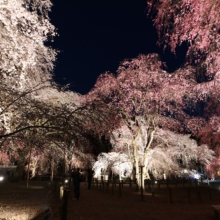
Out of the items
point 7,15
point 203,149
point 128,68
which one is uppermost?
point 128,68

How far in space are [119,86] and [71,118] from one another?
1522 centimetres

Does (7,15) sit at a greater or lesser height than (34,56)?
greater

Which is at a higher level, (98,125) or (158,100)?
(158,100)

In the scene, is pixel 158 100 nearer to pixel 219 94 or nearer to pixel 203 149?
pixel 219 94

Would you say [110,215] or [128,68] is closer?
[110,215]

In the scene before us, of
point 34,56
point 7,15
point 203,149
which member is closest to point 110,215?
point 34,56

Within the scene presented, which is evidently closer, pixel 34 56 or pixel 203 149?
pixel 34 56

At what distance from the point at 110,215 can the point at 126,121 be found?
43.2 ft

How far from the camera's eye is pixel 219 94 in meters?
12.2

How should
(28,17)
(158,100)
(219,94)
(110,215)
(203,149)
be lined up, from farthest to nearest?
(203,149) < (158,100) < (219,94) < (28,17) < (110,215)

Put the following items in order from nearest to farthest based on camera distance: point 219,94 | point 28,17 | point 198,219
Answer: point 198,219 < point 28,17 < point 219,94

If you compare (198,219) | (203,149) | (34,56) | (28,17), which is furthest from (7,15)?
(203,149)

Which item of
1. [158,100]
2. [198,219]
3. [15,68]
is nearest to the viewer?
[198,219]

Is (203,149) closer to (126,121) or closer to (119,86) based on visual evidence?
(126,121)
